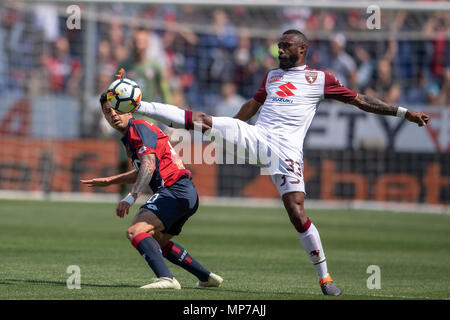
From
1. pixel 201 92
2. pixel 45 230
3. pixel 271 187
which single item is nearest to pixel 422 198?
pixel 271 187

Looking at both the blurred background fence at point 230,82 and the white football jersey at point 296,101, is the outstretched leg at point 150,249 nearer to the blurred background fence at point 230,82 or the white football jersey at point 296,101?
the white football jersey at point 296,101

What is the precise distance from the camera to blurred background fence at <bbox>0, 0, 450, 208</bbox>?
20.5m

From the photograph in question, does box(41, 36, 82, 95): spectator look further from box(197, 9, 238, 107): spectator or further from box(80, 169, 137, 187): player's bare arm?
box(80, 169, 137, 187): player's bare arm

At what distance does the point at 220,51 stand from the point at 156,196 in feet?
52.5

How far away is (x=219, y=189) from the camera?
70.5 feet

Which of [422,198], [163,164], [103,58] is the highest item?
[103,58]

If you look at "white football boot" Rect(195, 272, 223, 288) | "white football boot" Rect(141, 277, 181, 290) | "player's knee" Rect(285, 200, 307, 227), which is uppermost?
"player's knee" Rect(285, 200, 307, 227)

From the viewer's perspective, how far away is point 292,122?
27.8 feet

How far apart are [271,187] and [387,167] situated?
2.74 metres

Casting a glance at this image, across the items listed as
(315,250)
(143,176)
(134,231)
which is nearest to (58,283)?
(134,231)

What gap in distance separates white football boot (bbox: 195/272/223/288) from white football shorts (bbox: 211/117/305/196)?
1.00 m

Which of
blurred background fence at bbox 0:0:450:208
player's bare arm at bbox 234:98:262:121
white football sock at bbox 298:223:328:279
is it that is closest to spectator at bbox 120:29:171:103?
blurred background fence at bbox 0:0:450:208

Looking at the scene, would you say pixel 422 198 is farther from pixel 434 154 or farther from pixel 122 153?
pixel 122 153
